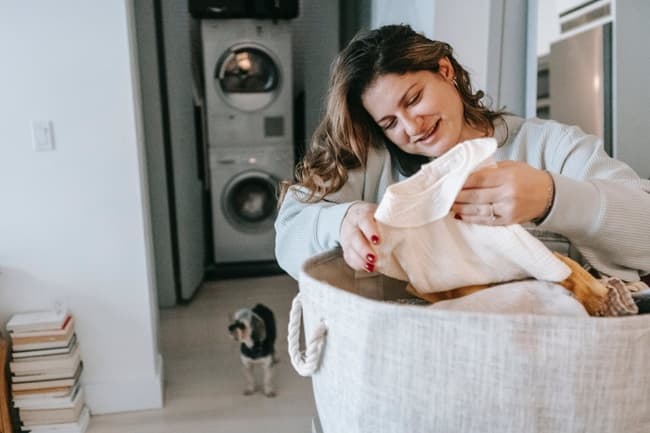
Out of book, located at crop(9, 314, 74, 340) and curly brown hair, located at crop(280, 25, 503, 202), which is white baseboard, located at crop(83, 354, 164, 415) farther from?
curly brown hair, located at crop(280, 25, 503, 202)

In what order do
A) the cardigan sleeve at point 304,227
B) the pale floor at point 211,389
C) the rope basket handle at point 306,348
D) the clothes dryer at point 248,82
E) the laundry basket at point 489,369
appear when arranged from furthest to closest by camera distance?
the clothes dryer at point 248,82 < the pale floor at point 211,389 < the cardigan sleeve at point 304,227 < the rope basket handle at point 306,348 < the laundry basket at point 489,369

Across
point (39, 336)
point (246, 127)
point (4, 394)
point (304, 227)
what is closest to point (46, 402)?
point (4, 394)

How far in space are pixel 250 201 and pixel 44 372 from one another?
6.51ft

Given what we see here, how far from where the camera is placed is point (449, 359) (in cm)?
41

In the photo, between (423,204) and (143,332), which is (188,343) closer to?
(143,332)

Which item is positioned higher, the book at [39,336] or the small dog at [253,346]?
the book at [39,336]

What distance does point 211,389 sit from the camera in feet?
7.54

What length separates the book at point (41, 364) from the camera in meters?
1.91

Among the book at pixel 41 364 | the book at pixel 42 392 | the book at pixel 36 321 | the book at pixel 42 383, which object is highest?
the book at pixel 36 321

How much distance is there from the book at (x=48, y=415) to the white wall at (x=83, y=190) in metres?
0.15

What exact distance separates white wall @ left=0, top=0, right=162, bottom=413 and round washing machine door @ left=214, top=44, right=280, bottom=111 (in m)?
1.53

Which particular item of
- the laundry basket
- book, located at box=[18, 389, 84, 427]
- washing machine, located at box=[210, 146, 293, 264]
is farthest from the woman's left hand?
washing machine, located at box=[210, 146, 293, 264]

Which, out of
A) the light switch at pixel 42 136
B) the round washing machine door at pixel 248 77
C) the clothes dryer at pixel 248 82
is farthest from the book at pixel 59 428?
the round washing machine door at pixel 248 77

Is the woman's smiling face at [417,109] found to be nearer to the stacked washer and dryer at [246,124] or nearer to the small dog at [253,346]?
the small dog at [253,346]
